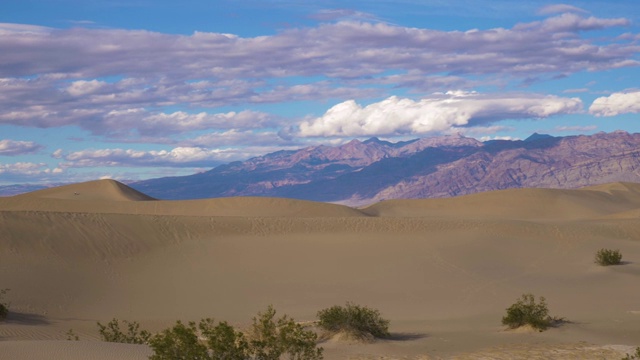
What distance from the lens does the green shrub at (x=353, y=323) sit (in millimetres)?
19188

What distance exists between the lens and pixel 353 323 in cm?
1920

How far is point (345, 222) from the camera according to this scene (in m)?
40.0

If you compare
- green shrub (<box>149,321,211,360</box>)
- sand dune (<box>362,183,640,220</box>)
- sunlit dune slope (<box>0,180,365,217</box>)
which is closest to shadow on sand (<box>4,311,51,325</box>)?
green shrub (<box>149,321,211,360</box>)

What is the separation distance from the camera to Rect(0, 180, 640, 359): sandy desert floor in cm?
1900

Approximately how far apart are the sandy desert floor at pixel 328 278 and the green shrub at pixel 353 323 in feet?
1.64

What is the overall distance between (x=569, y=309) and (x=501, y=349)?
293 inches

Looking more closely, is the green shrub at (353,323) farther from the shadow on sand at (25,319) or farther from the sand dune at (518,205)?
the sand dune at (518,205)

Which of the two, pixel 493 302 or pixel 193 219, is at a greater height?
pixel 193 219

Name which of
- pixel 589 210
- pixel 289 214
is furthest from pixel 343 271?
pixel 589 210

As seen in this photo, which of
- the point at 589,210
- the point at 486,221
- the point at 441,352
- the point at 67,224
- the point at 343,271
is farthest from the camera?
the point at 589,210

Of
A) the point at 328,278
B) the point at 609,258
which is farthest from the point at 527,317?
the point at 609,258

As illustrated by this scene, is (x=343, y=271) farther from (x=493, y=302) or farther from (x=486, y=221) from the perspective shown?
(x=486, y=221)

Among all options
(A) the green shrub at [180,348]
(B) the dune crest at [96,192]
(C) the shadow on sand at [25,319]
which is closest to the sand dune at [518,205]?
(B) the dune crest at [96,192]

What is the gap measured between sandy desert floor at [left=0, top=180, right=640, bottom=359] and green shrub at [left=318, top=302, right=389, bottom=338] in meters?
0.50
